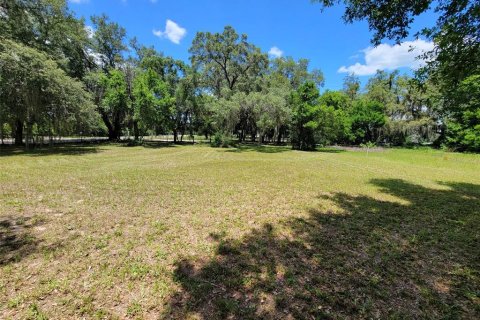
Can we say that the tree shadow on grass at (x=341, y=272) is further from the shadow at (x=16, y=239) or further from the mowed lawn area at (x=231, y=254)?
the shadow at (x=16, y=239)

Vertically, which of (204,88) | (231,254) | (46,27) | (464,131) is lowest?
(231,254)

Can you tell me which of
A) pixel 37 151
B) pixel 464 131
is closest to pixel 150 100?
pixel 37 151

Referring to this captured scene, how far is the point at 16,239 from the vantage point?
4090 millimetres

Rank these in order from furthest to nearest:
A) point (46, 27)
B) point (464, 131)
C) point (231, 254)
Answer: point (464, 131) < point (46, 27) < point (231, 254)

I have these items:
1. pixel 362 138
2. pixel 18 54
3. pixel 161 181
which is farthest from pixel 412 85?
pixel 362 138

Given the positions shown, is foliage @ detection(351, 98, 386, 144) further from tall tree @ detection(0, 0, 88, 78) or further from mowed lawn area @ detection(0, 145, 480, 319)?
tall tree @ detection(0, 0, 88, 78)

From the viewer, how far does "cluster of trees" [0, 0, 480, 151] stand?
7320 mm

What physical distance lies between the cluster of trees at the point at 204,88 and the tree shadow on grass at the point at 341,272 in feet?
12.8

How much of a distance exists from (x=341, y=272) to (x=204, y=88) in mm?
31870

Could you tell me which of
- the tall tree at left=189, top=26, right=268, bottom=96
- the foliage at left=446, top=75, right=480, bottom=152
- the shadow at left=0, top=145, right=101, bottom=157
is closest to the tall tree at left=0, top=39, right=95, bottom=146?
the shadow at left=0, top=145, right=101, bottom=157

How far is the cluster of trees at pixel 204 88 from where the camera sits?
24.0 ft

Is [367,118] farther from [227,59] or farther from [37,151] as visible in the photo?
[37,151]

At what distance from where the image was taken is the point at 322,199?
7.23 meters

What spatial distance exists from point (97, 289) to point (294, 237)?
3.34m
